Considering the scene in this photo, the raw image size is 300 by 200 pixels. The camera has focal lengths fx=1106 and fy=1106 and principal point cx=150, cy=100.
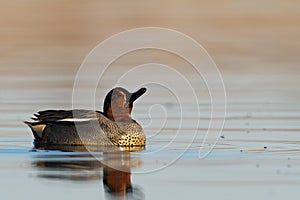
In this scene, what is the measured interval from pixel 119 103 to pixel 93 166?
2414 millimetres

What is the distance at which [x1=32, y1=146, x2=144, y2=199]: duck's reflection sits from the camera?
964cm

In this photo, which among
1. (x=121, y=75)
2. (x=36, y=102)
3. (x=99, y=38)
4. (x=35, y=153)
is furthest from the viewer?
(x=99, y=38)

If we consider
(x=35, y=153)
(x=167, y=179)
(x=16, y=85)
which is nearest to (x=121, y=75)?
(x=16, y=85)

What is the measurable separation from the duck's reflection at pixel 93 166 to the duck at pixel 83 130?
9.7 inches

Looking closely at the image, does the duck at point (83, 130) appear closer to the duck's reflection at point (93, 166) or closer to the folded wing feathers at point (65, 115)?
the folded wing feathers at point (65, 115)

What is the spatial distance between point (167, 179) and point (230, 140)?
2.67 meters

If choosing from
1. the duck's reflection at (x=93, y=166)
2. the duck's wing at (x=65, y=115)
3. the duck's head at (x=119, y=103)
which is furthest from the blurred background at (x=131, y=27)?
the duck's reflection at (x=93, y=166)

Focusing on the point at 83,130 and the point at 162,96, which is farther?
the point at 162,96

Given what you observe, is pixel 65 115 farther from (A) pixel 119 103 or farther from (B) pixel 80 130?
(A) pixel 119 103

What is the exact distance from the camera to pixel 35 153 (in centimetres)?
1182

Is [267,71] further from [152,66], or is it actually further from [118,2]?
[118,2]

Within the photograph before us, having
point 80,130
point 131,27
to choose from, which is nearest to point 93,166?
point 80,130

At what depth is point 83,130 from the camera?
42.2ft

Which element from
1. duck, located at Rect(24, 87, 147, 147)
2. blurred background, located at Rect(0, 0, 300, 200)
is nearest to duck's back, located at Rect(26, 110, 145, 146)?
duck, located at Rect(24, 87, 147, 147)
